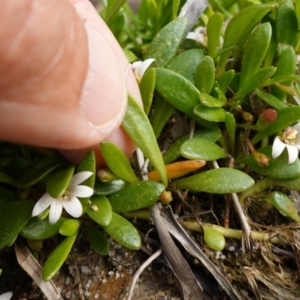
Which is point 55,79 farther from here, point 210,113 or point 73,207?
point 210,113

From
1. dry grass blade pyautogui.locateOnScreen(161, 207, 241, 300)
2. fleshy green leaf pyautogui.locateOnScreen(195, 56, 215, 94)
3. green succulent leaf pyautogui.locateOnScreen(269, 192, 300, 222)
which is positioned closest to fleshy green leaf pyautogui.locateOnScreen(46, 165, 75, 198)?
dry grass blade pyautogui.locateOnScreen(161, 207, 241, 300)

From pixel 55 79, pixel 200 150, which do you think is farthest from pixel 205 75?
pixel 55 79

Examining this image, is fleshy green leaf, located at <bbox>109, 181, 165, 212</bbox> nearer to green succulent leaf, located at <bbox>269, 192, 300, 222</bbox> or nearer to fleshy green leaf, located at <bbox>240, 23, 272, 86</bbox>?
green succulent leaf, located at <bbox>269, 192, 300, 222</bbox>

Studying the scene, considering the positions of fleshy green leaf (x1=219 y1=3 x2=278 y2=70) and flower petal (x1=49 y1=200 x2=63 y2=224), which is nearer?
flower petal (x1=49 y1=200 x2=63 y2=224)

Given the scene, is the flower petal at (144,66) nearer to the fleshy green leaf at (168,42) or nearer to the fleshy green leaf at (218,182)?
the fleshy green leaf at (168,42)

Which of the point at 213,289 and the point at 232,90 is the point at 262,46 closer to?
the point at 232,90

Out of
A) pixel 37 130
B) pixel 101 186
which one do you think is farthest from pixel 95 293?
pixel 37 130
